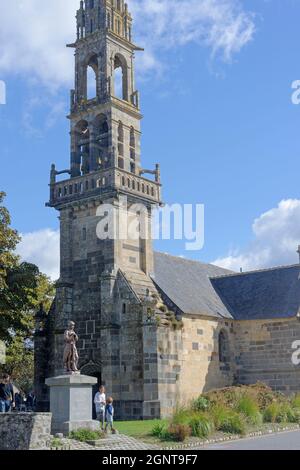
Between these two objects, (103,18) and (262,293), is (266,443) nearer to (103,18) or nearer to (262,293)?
(262,293)

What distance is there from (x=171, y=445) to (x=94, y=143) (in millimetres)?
17605

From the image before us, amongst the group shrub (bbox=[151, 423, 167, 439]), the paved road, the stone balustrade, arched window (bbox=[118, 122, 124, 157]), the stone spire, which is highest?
the stone spire

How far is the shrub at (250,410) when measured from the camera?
22.6 meters

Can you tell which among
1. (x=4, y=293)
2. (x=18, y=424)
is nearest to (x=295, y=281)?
(x=4, y=293)

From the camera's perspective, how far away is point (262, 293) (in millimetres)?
35344

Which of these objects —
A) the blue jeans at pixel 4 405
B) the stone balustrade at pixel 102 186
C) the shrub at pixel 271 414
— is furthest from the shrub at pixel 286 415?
the stone balustrade at pixel 102 186

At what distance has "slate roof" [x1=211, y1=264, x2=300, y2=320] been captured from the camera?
3341 centimetres

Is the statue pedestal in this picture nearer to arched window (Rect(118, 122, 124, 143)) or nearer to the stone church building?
the stone church building

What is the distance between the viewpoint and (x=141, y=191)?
31219 mm

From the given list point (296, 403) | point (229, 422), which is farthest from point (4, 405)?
point (296, 403)

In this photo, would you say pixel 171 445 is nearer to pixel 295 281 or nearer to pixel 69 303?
pixel 69 303

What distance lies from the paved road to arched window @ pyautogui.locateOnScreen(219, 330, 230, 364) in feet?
41.1

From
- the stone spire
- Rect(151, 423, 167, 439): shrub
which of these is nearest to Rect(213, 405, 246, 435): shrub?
Rect(151, 423, 167, 439): shrub

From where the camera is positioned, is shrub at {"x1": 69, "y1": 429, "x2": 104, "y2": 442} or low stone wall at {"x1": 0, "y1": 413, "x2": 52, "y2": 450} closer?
low stone wall at {"x1": 0, "y1": 413, "x2": 52, "y2": 450}
